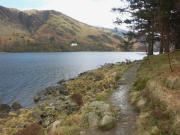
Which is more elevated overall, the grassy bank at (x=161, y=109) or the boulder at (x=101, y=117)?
the grassy bank at (x=161, y=109)

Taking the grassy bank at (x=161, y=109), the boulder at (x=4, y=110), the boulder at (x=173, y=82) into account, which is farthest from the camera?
the boulder at (x=4, y=110)

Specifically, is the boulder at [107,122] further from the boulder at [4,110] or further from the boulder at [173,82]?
the boulder at [4,110]

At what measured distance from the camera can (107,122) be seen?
23.6ft

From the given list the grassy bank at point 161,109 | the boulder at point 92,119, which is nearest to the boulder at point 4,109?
the boulder at point 92,119

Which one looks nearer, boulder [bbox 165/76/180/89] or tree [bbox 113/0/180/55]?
boulder [bbox 165/76/180/89]

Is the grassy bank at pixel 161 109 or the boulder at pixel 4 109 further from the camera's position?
the boulder at pixel 4 109

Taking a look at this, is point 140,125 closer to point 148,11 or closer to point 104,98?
point 104,98

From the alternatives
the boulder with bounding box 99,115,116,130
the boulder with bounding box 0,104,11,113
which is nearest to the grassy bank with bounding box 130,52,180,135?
the boulder with bounding box 99,115,116,130

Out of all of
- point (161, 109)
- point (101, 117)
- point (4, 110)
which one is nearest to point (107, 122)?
point (101, 117)

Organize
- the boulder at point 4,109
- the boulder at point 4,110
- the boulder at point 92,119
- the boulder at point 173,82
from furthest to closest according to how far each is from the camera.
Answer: the boulder at point 4,109
the boulder at point 4,110
the boulder at point 173,82
the boulder at point 92,119

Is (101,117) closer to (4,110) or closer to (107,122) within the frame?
(107,122)

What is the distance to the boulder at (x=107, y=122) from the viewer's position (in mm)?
7075

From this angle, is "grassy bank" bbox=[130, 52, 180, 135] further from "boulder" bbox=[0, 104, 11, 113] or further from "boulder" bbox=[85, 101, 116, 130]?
"boulder" bbox=[0, 104, 11, 113]

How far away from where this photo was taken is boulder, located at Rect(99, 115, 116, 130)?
23.2 ft
